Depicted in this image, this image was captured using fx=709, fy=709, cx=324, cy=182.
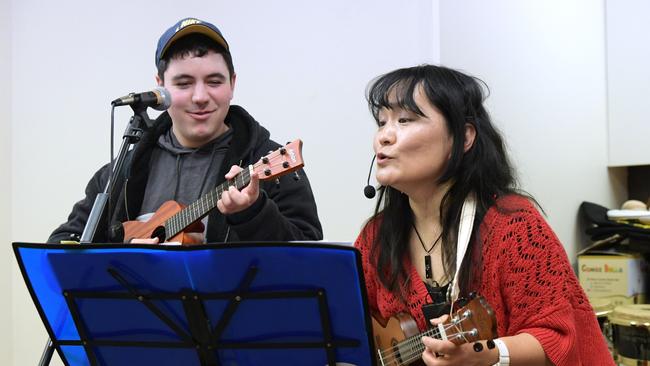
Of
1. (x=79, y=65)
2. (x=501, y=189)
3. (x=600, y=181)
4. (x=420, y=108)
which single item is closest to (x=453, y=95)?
(x=420, y=108)

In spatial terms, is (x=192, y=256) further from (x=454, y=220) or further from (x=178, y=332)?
(x=454, y=220)

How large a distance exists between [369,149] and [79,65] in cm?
130

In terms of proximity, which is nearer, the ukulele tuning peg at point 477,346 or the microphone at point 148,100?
the ukulele tuning peg at point 477,346

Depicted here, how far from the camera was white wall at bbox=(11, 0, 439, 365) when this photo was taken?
3033 mm

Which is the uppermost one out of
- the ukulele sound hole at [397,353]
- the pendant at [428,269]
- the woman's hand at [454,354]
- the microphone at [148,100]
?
the microphone at [148,100]

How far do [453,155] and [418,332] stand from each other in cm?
39

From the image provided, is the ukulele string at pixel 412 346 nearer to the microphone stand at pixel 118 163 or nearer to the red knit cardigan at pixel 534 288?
the red knit cardigan at pixel 534 288

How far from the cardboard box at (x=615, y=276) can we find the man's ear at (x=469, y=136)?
232cm

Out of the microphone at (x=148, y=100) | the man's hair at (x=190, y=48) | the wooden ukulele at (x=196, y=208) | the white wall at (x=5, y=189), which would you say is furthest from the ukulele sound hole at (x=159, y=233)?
the white wall at (x=5, y=189)

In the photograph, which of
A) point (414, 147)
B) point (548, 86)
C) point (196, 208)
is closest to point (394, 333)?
point (414, 147)

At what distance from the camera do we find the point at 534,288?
1.38 meters

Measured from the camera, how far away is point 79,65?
303 centimetres

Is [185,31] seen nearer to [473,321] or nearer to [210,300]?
[210,300]

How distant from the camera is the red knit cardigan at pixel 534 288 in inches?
53.7
